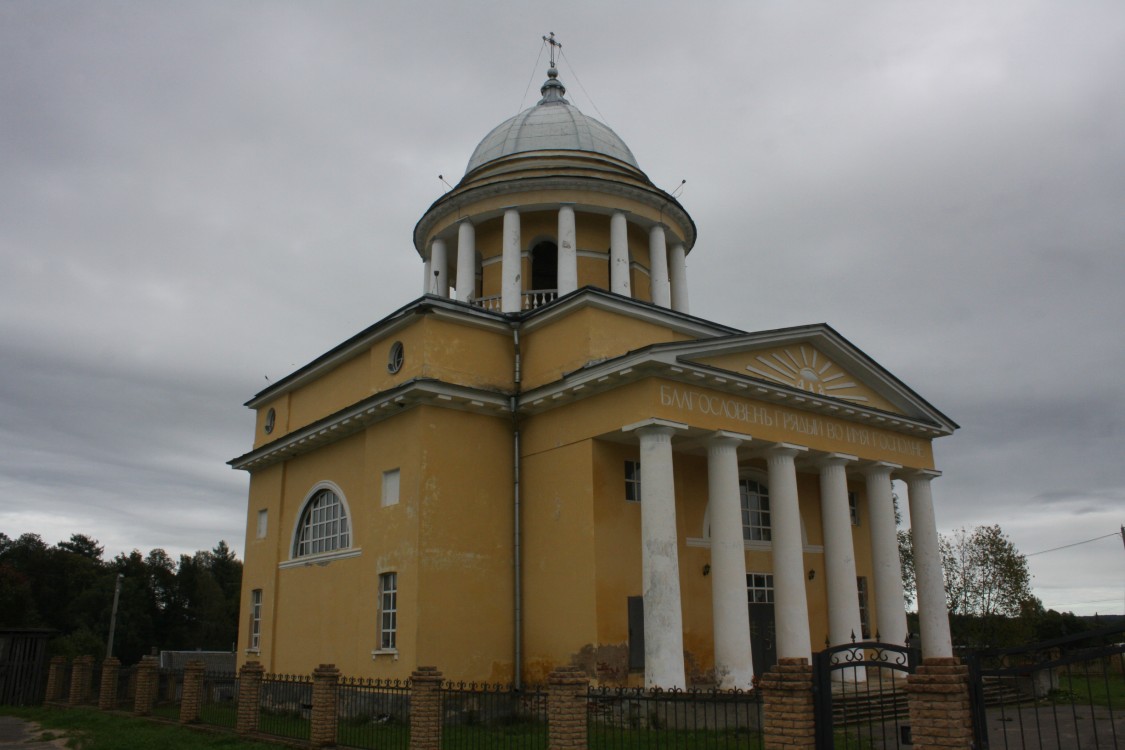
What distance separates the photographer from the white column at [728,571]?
14.8 meters

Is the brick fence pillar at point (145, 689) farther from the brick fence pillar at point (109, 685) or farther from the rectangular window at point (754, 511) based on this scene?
the rectangular window at point (754, 511)

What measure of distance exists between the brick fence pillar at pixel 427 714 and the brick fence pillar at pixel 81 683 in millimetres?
13346

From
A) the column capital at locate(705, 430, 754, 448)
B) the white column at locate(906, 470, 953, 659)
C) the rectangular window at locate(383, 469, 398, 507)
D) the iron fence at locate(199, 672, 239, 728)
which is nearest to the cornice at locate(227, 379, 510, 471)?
the rectangular window at locate(383, 469, 398, 507)

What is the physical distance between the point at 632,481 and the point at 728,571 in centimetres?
245

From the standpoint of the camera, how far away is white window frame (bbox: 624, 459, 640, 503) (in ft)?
54.3

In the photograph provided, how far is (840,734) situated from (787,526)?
4.08m

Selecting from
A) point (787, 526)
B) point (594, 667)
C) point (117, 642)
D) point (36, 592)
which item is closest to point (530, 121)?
point (787, 526)

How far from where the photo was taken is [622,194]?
859 inches

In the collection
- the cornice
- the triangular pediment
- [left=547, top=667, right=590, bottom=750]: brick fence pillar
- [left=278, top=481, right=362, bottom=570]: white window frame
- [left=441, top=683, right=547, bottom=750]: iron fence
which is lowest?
[left=441, top=683, right=547, bottom=750]: iron fence

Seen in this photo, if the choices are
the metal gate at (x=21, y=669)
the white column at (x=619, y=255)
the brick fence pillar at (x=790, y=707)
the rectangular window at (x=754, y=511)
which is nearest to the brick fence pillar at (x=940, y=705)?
the brick fence pillar at (x=790, y=707)

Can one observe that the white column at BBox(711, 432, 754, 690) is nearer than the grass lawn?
No

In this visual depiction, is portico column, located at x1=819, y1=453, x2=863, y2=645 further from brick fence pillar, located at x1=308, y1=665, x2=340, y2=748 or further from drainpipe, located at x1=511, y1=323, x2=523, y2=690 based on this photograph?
brick fence pillar, located at x1=308, y1=665, x2=340, y2=748

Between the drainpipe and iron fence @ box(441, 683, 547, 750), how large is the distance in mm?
607

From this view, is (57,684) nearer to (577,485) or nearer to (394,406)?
(394,406)
